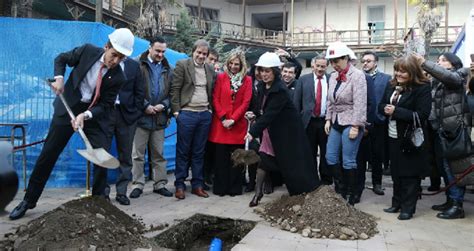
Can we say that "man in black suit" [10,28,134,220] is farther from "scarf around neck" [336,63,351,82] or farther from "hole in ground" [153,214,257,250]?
"scarf around neck" [336,63,351,82]

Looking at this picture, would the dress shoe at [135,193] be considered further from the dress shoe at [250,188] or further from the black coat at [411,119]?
the black coat at [411,119]

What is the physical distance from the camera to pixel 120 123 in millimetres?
4703

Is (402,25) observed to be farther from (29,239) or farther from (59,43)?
(29,239)

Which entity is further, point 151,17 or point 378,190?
point 151,17

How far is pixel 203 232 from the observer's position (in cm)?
425

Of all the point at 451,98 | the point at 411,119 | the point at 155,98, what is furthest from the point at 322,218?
the point at 155,98

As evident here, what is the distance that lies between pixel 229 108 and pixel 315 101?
1153 millimetres

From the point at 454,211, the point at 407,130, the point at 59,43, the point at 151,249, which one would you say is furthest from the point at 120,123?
the point at 454,211

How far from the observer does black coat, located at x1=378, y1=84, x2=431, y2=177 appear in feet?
14.2

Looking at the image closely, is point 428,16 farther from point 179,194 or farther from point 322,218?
point 322,218

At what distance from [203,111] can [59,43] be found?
79.4 inches

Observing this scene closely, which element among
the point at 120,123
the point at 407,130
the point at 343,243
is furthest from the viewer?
the point at 120,123

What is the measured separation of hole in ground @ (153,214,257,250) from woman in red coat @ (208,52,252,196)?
1.13 meters

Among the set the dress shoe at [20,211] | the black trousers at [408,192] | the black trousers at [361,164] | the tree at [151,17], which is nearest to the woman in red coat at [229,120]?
the black trousers at [361,164]
